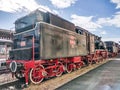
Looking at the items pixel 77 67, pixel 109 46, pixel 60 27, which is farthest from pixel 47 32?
pixel 109 46

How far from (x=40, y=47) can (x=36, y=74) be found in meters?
1.42

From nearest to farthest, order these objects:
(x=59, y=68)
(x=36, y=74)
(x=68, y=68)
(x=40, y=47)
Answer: (x=40, y=47) → (x=36, y=74) → (x=59, y=68) → (x=68, y=68)

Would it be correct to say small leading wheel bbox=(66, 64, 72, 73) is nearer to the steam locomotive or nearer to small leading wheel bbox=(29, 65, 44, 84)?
the steam locomotive

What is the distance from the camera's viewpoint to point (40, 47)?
780 centimetres

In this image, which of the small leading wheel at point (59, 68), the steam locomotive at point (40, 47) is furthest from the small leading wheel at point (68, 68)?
the small leading wheel at point (59, 68)

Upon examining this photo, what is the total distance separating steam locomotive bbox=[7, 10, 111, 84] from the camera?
7.72 meters

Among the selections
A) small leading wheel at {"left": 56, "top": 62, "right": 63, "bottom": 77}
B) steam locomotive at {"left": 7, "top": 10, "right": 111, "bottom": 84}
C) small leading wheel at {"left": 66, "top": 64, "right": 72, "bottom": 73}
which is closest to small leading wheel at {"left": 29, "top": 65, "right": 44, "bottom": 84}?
steam locomotive at {"left": 7, "top": 10, "right": 111, "bottom": 84}

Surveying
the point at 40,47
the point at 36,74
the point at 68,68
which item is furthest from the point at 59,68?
the point at 40,47

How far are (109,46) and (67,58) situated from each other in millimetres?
24237

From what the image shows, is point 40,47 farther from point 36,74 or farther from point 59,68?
point 59,68

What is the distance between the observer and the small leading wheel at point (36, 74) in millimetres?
7719

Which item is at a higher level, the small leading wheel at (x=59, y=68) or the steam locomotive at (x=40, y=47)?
the steam locomotive at (x=40, y=47)

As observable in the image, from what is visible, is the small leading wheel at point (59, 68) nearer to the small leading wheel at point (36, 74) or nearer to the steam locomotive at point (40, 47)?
the steam locomotive at point (40, 47)

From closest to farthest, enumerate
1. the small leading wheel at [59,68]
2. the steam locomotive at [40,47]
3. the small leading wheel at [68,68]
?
the steam locomotive at [40,47], the small leading wheel at [59,68], the small leading wheel at [68,68]
